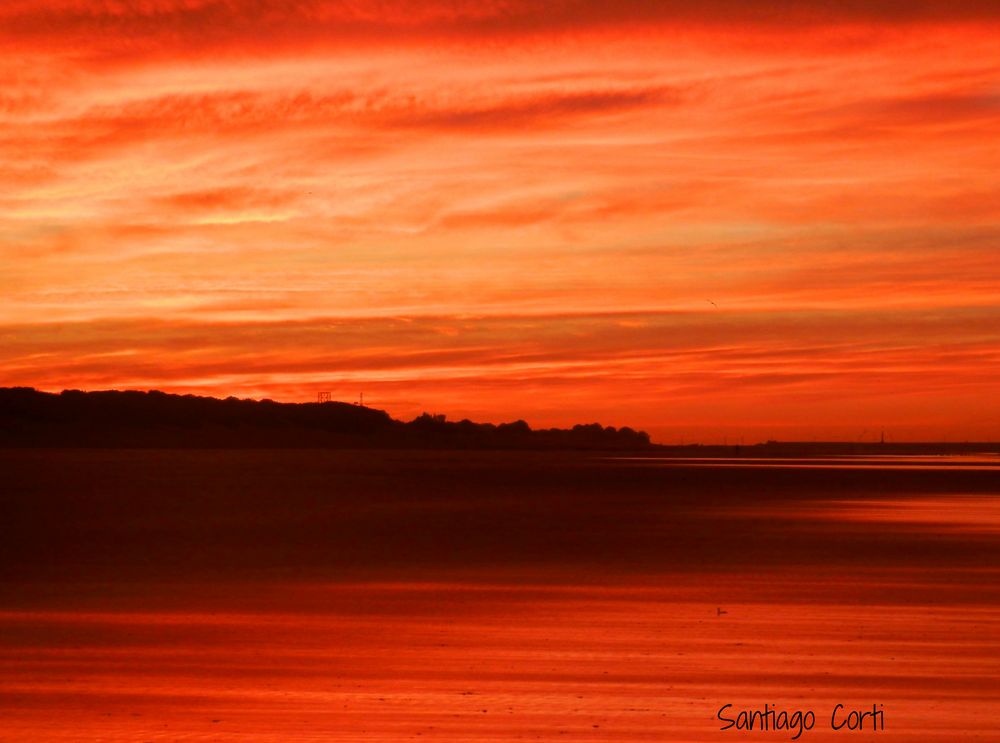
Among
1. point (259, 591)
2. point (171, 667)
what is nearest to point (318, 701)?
point (171, 667)

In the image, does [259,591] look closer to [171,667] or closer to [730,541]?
[171,667]

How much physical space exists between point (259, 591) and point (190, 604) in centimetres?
156

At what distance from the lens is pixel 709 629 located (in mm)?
14328

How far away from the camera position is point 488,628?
47.6 feet

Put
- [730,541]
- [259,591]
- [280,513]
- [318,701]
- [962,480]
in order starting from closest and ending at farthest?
[318,701]
[259,591]
[730,541]
[280,513]
[962,480]

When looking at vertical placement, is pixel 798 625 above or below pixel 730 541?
below

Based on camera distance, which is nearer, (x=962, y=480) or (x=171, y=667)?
(x=171, y=667)

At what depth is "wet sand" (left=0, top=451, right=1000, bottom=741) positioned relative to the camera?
33.2 ft

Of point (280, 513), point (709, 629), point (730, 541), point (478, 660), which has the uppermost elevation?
point (280, 513)

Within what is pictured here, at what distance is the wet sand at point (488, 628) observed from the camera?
10.1 m

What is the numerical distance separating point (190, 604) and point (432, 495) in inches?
1196

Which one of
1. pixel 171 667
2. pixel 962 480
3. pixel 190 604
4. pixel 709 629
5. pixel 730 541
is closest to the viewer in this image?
pixel 171 667

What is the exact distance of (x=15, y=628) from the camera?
14617mm

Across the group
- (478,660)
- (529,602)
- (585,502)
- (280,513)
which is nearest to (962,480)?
(585,502)
